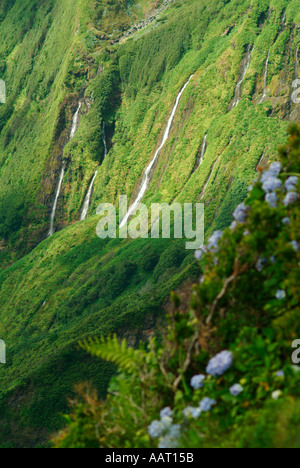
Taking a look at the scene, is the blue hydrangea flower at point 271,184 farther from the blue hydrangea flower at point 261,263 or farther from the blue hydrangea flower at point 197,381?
the blue hydrangea flower at point 197,381

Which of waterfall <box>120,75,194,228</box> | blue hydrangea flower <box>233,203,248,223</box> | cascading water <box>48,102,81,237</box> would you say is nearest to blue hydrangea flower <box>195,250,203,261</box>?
blue hydrangea flower <box>233,203,248,223</box>

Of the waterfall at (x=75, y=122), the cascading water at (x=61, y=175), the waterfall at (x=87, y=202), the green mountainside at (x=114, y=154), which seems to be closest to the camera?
the green mountainside at (x=114, y=154)

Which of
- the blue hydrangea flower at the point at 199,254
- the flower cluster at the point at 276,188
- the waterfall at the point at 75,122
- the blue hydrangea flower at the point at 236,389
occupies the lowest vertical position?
the blue hydrangea flower at the point at 236,389

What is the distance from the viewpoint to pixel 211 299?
421cm

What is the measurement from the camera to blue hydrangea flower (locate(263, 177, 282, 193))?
173 inches

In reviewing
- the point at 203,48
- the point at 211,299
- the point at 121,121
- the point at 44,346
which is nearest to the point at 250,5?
the point at 203,48

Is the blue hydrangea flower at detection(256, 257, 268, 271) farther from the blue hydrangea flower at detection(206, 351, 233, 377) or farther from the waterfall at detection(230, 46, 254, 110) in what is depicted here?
the waterfall at detection(230, 46, 254, 110)

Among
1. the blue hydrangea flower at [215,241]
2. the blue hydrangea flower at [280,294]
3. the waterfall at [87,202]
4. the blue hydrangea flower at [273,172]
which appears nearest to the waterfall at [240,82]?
the waterfall at [87,202]

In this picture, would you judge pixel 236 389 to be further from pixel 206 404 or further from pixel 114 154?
pixel 114 154

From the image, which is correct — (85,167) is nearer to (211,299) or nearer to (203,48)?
(203,48)

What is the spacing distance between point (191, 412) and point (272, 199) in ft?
5.87

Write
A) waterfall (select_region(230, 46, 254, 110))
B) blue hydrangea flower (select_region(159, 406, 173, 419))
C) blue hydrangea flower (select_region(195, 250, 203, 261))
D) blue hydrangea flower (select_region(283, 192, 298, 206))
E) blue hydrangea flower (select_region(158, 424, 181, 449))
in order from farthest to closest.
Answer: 1. waterfall (select_region(230, 46, 254, 110))
2. blue hydrangea flower (select_region(195, 250, 203, 261))
3. blue hydrangea flower (select_region(283, 192, 298, 206))
4. blue hydrangea flower (select_region(159, 406, 173, 419))
5. blue hydrangea flower (select_region(158, 424, 181, 449))

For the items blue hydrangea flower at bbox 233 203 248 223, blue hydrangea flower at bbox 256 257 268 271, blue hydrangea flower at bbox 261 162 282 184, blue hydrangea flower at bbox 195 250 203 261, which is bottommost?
blue hydrangea flower at bbox 256 257 268 271

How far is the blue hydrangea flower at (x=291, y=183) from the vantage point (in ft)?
14.2
